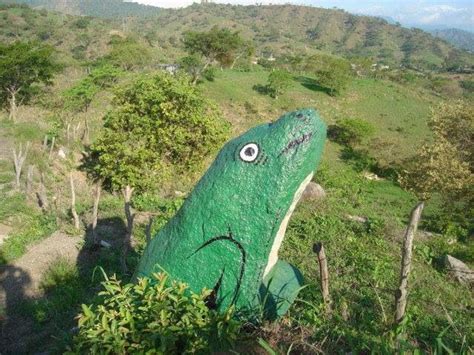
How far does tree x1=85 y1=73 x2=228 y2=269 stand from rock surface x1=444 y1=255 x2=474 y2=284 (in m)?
6.35

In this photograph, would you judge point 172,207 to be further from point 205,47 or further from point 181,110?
point 205,47

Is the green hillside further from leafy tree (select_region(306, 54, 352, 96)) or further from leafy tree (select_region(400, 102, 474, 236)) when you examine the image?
leafy tree (select_region(306, 54, 352, 96))

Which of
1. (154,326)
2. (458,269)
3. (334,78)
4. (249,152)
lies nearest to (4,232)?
(249,152)

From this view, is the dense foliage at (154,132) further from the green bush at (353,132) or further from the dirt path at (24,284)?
the green bush at (353,132)

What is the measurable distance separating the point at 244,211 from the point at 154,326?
103 centimetres

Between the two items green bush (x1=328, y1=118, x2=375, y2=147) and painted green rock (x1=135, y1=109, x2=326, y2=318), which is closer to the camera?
painted green rock (x1=135, y1=109, x2=326, y2=318)

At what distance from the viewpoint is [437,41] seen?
4584 inches

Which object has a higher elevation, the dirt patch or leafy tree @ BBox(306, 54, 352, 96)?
leafy tree @ BBox(306, 54, 352, 96)

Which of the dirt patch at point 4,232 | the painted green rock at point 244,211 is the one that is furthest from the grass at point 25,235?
the painted green rock at point 244,211

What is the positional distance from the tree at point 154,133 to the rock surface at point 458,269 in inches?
250

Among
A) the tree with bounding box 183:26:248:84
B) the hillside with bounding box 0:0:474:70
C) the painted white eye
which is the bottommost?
the painted white eye

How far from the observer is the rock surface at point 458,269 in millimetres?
7371

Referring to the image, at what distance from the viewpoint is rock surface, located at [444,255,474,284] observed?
7371 mm

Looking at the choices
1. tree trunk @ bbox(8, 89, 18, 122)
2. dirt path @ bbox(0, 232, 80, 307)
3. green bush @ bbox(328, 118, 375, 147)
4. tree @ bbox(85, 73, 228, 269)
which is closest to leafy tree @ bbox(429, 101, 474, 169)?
green bush @ bbox(328, 118, 375, 147)
